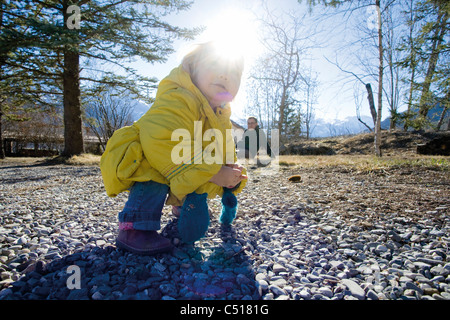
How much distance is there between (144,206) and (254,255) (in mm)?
678

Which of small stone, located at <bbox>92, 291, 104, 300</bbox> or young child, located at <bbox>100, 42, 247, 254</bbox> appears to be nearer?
small stone, located at <bbox>92, 291, 104, 300</bbox>

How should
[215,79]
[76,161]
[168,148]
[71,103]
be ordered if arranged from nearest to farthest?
[168,148], [215,79], [76,161], [71,103]

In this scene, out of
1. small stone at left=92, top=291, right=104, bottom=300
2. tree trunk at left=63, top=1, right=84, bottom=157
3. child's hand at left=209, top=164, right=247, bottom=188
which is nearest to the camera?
small stone at left=92, top=291, right=104, bottom=300

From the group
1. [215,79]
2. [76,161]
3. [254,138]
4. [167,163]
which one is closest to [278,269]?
[167,163]

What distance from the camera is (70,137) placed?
27.9ft

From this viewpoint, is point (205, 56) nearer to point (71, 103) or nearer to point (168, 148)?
point (168, 148)

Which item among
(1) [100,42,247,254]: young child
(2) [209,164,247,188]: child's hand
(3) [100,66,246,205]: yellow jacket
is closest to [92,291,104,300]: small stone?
(1) [100,42,247,254]: young child

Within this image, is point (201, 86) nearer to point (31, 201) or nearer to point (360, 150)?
point (31, 201)

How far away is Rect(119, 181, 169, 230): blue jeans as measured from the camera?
1225 mm

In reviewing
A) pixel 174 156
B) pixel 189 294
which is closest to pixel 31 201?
pixel 174 156

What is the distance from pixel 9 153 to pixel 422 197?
2100 centimetres

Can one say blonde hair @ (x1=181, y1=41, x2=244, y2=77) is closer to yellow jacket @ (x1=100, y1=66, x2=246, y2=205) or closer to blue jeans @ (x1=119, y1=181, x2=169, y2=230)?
yellow jacket @ (x1=100, y1=66, x2=246, y2=205)

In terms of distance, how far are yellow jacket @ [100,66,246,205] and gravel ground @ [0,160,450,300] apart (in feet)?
1.27

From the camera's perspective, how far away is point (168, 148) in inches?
47.7
